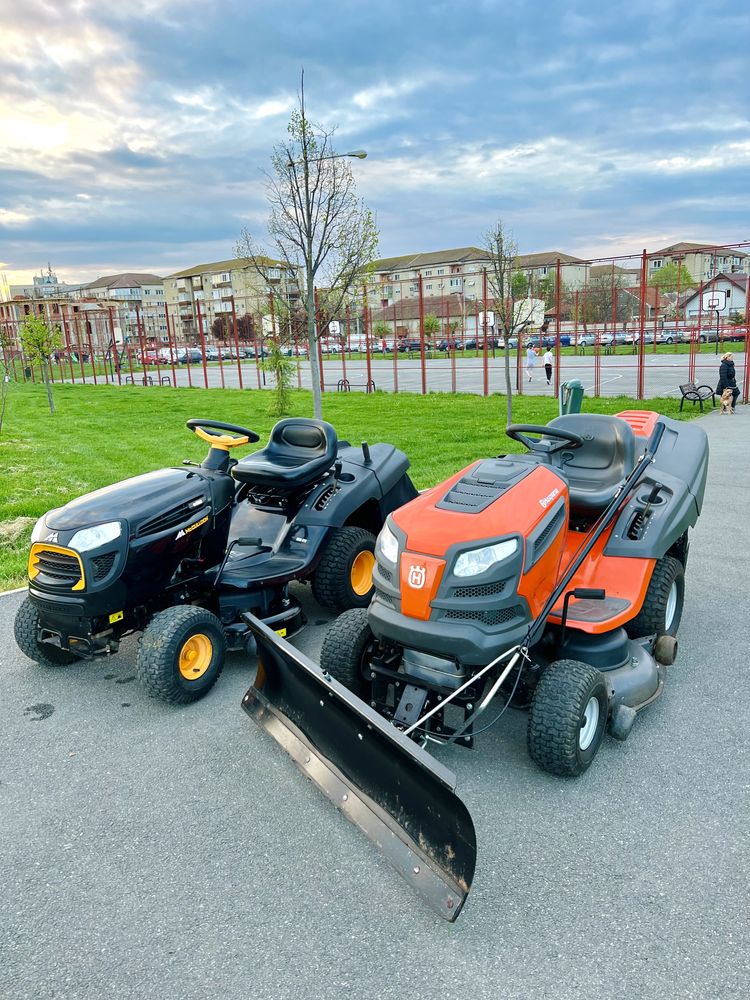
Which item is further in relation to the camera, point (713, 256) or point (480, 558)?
point (713, 256)

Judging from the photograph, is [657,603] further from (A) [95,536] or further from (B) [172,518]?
(A) [95,536]

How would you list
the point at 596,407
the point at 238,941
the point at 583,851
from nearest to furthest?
the point at 238,941
the point at 583,851
the point at 596,407

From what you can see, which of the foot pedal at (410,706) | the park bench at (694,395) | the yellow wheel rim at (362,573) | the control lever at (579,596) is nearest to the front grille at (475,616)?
the foot pedal at (410,706)

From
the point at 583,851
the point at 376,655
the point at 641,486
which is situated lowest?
the point at 583,851

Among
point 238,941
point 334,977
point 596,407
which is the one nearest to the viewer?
point 334,977

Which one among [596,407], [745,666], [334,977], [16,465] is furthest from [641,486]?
[596,407]

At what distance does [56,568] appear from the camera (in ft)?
12.2

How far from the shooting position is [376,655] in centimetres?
352

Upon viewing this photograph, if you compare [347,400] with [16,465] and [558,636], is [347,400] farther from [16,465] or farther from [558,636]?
[558,636]

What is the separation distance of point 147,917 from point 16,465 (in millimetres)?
9176

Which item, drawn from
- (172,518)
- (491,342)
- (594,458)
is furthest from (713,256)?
(491,342)

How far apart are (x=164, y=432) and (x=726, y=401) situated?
34.9 feet

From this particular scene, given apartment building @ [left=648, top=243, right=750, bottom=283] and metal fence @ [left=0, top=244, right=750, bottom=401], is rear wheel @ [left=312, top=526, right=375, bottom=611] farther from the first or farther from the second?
apartment building @ [left=648, top=243, right=750, bottom=283]

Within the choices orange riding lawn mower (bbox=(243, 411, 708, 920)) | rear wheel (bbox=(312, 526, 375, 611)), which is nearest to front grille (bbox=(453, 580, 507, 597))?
orange riding lawn mower (bbox=(243, 411, 708, 920))
